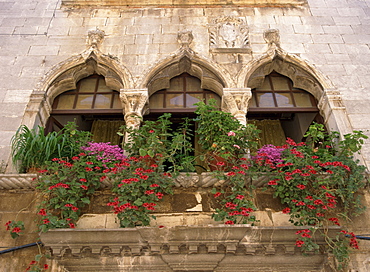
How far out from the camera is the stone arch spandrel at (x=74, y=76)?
6262 millimetres

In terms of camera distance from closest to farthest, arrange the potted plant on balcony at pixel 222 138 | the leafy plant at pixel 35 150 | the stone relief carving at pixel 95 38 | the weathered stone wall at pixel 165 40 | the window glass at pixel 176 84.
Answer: the potted plant on balcony at pixel 222 138
the leafy plant at pixel 35 150
the weathered stone wall at pixel 165 40
the window glass at pixel 176 84
the stone relief carving at pixel 95 38

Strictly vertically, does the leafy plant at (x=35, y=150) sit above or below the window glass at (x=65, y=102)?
below

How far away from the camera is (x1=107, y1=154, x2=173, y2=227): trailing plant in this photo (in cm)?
442

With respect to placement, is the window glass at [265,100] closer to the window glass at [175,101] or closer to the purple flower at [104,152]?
the window glass at [175,101]

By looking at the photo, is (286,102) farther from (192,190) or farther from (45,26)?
(45,26)

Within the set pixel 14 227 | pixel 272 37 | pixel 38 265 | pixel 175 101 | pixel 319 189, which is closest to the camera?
pixel 38 265

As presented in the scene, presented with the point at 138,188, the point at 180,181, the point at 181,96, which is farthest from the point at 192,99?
the point at 138,188

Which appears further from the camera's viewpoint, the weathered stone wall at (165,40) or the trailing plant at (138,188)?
the weathered stone wall at (165,40)

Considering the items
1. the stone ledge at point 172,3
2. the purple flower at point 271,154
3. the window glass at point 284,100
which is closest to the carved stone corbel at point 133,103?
the purple flower at point 271,154

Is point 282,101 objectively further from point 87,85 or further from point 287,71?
point 87,85

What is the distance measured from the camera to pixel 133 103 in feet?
20.0

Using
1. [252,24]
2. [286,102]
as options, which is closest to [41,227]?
[286,102]

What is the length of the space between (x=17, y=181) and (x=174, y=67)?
3001 millimetres

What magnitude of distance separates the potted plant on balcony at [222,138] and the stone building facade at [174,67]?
19.4 inches
